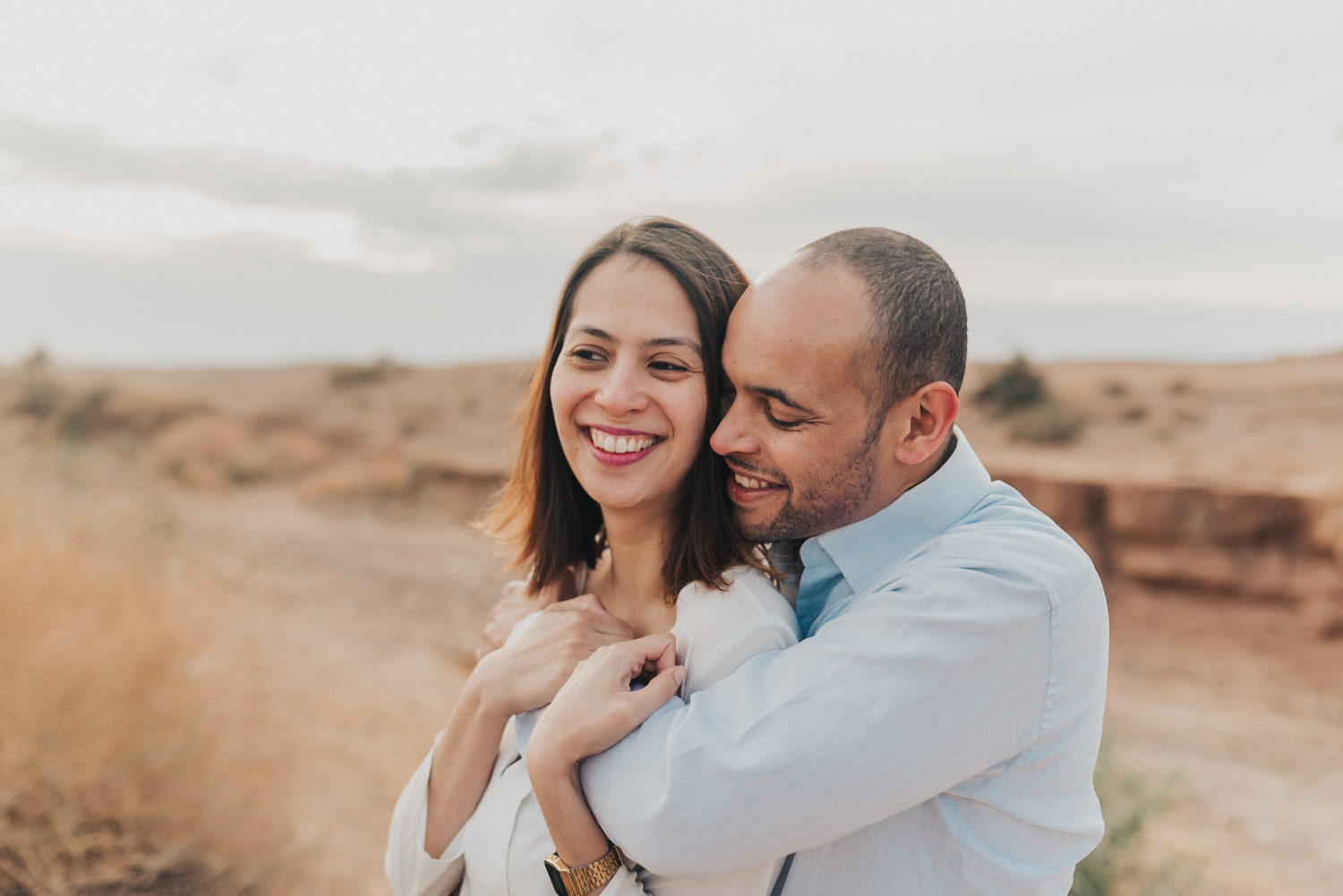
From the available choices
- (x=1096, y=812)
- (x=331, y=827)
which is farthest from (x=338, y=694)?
(x=1096, y=812)

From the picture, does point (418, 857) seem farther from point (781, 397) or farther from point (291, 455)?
point (291, 455)

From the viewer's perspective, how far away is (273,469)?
19.0 metres

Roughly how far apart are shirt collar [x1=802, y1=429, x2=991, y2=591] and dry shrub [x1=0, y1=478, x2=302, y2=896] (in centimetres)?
375

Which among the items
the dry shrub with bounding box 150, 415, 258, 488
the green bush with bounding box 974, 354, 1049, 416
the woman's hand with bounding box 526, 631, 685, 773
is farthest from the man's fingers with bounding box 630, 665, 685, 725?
the green bush with bounding box 974, 354, 1049, 416

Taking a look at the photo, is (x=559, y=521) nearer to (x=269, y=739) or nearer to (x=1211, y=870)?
(x=269, y=739)

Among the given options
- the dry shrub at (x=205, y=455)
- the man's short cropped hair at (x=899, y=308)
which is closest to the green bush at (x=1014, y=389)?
the dry shrub at (x=205, y=455)

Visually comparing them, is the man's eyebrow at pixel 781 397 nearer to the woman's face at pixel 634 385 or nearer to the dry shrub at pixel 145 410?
the woman's face at pixel 634 385

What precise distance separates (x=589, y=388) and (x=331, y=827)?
4.14 meters

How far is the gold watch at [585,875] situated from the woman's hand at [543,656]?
1.24 ft

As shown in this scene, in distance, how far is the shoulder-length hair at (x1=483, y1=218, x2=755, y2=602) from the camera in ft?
7.09

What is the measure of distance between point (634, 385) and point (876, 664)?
894 mm

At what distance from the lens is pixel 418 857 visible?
2.15m

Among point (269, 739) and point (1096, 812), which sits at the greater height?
point (1096, 812)

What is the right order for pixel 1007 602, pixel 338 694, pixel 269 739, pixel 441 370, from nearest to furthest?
pixel 1007 602 < pixel 269 739 < pixel 338 694 < pixel 441 370
